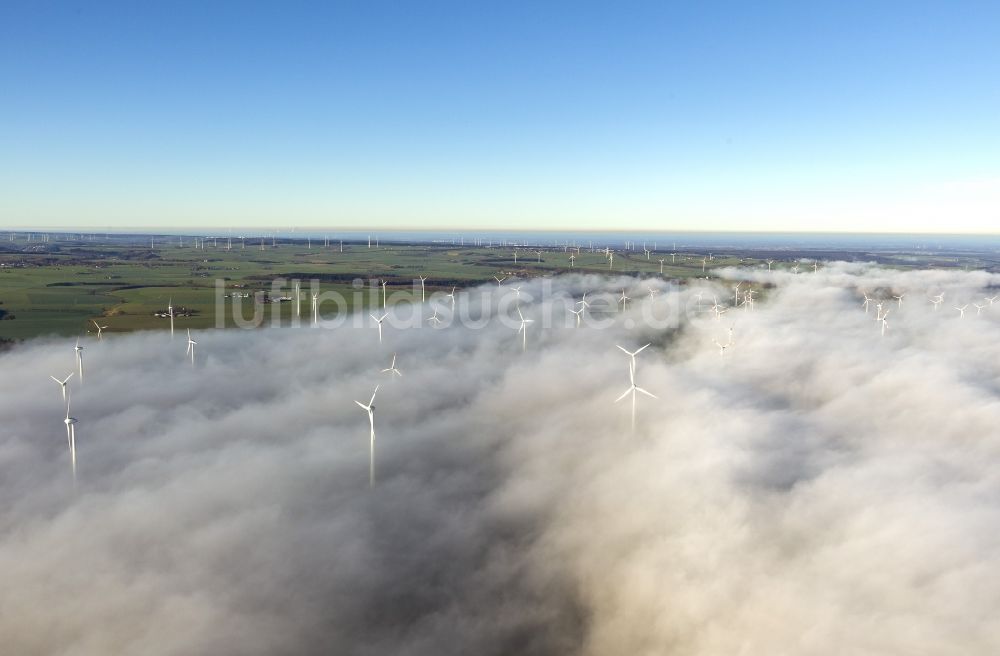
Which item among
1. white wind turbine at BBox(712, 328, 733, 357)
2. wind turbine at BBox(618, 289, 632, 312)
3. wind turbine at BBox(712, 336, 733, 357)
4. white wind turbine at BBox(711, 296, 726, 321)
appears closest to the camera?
wind turbine at BBox(712, 336, 733, 357)

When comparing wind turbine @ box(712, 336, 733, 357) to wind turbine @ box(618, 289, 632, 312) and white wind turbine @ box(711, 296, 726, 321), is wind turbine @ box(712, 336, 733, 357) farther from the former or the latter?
wind turbine @ box(618, 289, 632, 312)

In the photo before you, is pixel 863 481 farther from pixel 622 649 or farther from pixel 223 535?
pixel 223 535

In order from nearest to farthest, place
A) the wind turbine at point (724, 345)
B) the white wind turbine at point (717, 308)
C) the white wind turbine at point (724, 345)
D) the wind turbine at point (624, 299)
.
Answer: the wind turbine at point (724, 345) < the white wind turbine at point (724, 345) < the white wind turbine at point (717, 308) < the wind turbine at point (624, 299)

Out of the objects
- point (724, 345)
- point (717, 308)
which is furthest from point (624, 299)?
point (724, 345)

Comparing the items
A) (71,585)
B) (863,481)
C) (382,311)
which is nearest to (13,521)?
(71,585)

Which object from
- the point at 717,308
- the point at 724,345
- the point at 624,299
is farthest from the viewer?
the point at 624,299

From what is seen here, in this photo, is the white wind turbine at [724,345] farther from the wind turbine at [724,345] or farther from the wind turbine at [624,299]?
the wind turbine at [624,299]

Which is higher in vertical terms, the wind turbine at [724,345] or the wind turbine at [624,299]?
the wind turbine at [624,299]

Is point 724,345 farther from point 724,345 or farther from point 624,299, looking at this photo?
point 624,299

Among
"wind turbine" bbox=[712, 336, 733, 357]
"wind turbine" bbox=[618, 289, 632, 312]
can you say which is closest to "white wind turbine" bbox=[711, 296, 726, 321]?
"wind turbine" bbox=[712, 336, 733, 357]

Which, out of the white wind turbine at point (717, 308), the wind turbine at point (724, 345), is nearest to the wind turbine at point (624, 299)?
the white wind turbine at point (717, 308)

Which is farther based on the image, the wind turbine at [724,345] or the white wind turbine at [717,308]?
the white wind turbine at [717,308]
